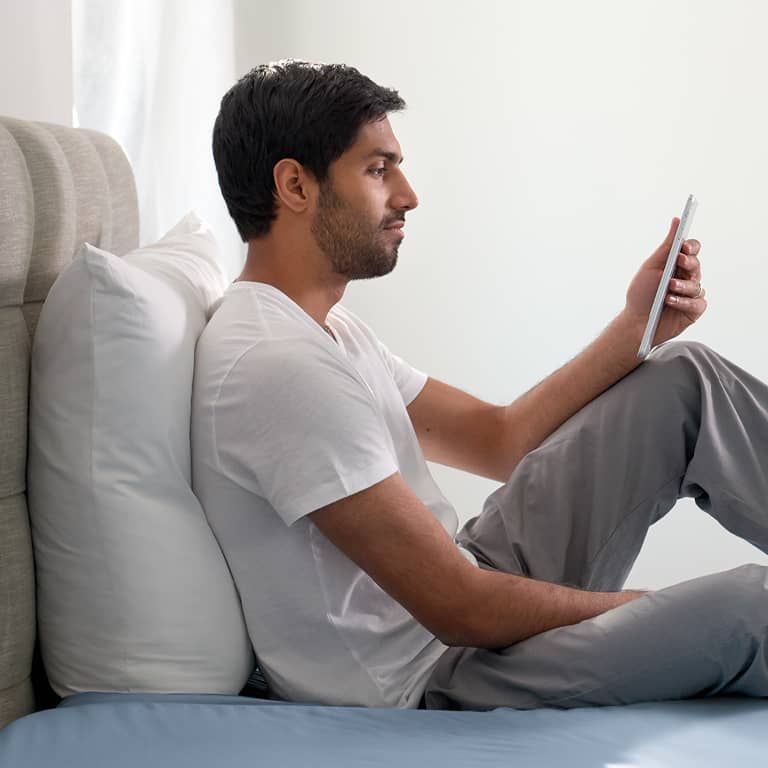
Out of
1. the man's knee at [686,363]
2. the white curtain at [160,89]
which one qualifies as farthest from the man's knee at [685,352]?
the white curtain at [160,89]

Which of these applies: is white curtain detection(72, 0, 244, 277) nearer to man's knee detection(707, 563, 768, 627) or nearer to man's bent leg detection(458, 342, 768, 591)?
man's bent leg detection(458, 342, 768, 591)

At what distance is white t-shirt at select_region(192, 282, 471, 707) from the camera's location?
123cm

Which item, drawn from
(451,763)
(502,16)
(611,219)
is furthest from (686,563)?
(451,763)

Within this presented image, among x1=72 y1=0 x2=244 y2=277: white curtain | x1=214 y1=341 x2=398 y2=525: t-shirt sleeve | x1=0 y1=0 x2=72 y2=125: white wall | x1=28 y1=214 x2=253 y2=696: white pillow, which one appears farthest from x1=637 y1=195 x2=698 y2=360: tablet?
x1=72 y1=0 x2=244 y2=277: white curtain

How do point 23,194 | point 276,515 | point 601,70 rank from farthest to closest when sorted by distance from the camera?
point 601,70, point 276,515, point 23,194

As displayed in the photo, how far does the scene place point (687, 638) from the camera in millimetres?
1191

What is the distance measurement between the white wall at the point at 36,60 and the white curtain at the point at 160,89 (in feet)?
0.40

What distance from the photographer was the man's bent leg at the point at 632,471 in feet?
4.88

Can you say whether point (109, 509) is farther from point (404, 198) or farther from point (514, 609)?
point (404, 198)

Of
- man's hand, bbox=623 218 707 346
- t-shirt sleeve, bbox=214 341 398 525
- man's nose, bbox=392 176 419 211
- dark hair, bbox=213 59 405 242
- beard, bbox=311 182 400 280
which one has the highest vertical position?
dark hair, bbox=213 59 405 242

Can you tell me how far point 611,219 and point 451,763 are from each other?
2.31 metres

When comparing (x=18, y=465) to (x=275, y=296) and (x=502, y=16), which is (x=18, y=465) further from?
(x=502, y=16)

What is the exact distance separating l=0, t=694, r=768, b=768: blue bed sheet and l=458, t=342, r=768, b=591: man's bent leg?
340 millimetres

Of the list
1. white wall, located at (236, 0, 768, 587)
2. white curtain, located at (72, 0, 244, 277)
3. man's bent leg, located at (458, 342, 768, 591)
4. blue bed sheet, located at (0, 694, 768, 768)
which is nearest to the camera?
blue bed sheet, located at (0, 694, 768, 768)
